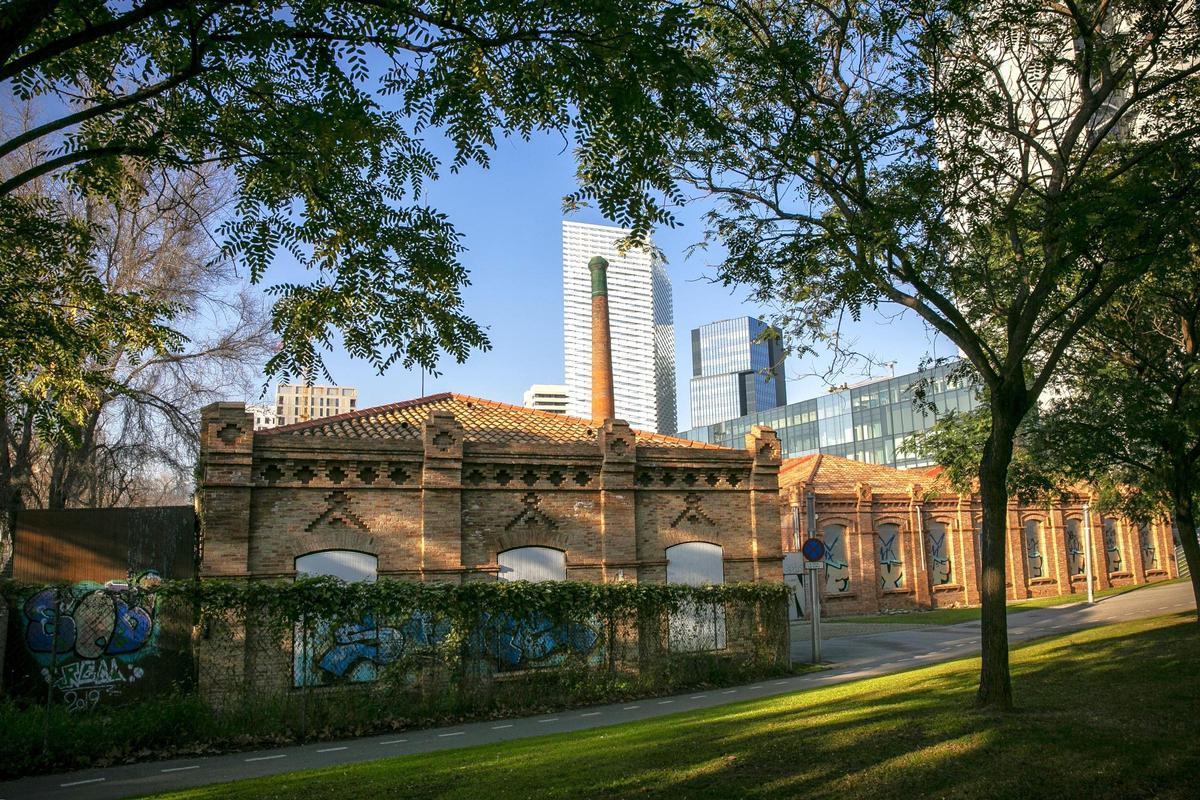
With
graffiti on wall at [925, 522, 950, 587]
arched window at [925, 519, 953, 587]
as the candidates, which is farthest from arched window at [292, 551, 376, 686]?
graffiti on wall at [925, 522, 950, 587]

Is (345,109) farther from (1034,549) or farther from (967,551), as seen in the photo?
(1034,549)

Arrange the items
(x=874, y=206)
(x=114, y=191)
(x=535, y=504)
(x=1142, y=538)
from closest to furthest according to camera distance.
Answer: (x=114, y=191)
(x=874, y=206)
(x=535, y=504)
(x=1142, y=538)

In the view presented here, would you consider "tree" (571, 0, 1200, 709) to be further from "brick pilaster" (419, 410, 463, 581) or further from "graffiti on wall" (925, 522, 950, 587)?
"graffiti on wall" (925, 522, 950, 587)

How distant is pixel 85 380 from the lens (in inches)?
416

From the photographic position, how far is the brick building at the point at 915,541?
34.2 meters

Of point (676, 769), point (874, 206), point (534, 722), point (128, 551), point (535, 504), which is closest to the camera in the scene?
point (676, 769)

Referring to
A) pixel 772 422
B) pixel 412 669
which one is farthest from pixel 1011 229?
pixel 772 422

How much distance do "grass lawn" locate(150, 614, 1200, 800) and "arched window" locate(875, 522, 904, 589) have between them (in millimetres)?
23756

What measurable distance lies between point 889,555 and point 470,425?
22.0m

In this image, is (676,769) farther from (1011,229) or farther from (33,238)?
(33,238)

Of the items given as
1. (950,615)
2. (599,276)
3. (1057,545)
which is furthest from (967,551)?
(599,276)

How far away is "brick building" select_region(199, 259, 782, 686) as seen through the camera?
16.5m

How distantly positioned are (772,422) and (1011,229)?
258 ft

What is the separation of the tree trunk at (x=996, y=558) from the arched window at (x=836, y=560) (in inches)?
974
